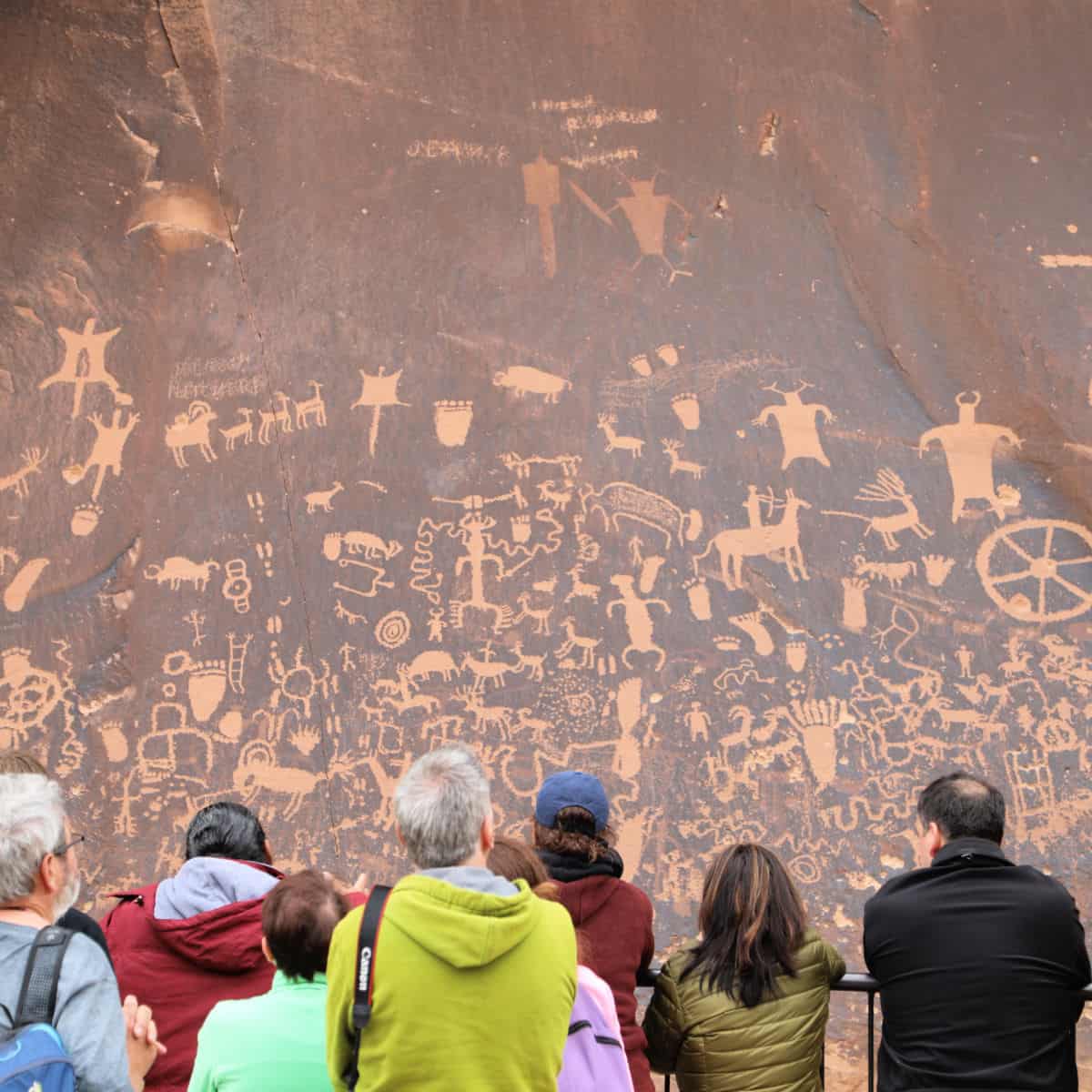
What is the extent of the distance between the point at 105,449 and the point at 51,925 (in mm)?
4685

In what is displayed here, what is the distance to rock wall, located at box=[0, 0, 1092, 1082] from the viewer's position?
5738 mm

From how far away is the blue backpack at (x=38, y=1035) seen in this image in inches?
68.2

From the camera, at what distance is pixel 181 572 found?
19.9 feet

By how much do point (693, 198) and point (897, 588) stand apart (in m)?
2.16

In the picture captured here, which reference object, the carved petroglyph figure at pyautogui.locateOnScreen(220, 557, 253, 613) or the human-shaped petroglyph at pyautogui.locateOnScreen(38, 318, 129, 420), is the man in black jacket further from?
the human-shaped petroglyph at pyautogui.locateOnScreen(38, 318, 129, 420)

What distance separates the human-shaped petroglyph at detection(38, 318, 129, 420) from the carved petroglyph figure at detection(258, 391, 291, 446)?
682 mm

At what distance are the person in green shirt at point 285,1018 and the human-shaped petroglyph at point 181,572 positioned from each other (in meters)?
4.11

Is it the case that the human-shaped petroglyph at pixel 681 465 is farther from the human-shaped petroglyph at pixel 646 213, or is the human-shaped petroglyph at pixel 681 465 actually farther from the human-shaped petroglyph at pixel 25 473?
the human-shaped petroglyph at pixel 25 473

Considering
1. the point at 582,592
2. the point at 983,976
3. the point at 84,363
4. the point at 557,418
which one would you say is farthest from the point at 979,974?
the point at 84,363

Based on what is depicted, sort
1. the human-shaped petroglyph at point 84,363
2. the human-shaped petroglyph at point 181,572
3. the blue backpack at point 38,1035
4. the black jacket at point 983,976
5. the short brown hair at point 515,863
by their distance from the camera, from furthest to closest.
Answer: the human-shaped petroglyph at point 84,363, the human-shaped petroglyph at point 181,572, the black jacket at point 983,976, the short brown hair at point 515,863, the blue backpack at point 38,1035

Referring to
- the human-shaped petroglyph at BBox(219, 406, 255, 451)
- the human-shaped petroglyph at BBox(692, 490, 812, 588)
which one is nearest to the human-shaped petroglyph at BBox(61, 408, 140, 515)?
the human-shaped petroglyph at BBox(219, 406, 255, 451)

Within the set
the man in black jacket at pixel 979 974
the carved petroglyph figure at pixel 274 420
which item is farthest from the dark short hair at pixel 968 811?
the carved petroglyph figure at pixel 274 420

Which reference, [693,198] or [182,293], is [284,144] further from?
[693,198]

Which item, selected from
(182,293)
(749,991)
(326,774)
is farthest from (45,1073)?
(182,293)
